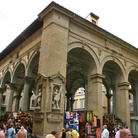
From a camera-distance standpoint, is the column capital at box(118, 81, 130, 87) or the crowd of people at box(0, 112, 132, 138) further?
the column capital at box(118, 81, 130, 87)

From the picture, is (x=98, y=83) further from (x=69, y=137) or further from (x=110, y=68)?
(x=69, y=137)

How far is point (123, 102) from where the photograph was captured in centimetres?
1538

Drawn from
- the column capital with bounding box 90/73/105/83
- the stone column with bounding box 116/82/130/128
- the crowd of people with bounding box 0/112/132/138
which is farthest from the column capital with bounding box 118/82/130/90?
the crowd of people with bounding box 0/112/132/138

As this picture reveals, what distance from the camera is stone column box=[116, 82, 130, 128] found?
15.0 metres

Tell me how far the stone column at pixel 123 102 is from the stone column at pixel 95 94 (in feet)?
12.1

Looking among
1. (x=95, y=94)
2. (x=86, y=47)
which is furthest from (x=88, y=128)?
(x=86, y=47)

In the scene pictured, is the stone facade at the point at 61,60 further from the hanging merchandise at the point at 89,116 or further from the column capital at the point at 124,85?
the hanging merchandise at the point at 89,116

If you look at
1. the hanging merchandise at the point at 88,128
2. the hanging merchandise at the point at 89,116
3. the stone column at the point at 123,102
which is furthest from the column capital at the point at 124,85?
the hanging merchandise at the point at 88,128

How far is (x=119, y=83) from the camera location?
16.1m

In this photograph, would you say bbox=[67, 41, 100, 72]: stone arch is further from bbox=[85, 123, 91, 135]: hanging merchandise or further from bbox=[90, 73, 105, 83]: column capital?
bbox=[85, 123, 91, 135]: hanging merchandise

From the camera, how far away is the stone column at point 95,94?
12528mm

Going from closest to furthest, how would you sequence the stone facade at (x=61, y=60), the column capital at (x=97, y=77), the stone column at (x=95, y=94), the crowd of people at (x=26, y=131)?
the crowd of people at (x=26, y=131) → the stone facade at (x=61, y=60) → the stone column at (x=95, y=94) → the column capital at (x=97, y=77)

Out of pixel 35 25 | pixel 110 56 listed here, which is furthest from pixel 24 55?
pixel 110 56

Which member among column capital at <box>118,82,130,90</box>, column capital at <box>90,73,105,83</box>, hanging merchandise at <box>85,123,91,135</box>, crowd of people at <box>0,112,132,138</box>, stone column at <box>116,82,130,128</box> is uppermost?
column capital at <box>90,73,105,83</box>
